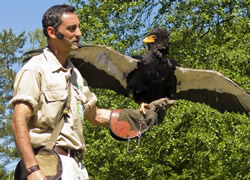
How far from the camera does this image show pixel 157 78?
857 centimetres

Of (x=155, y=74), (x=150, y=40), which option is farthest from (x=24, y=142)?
(x=150, y=40)

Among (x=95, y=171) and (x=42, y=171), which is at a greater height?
(x=42, y=171)

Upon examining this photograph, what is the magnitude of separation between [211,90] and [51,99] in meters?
5.68

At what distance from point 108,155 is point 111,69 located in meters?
7.33

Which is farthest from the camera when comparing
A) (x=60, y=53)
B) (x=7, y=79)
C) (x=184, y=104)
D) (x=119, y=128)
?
(x=7, y=79)

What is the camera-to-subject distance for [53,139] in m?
3.65

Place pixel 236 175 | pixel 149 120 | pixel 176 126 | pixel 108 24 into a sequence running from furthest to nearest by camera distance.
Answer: pixel 108 24, pixel 176 126, pixel 236 175, pixel 149 120

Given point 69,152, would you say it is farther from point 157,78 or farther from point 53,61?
point 157,78

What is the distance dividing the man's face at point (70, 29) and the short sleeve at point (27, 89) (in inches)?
14.7

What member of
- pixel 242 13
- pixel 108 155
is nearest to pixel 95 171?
pixel 108 155

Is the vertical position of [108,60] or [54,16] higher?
[54,16]

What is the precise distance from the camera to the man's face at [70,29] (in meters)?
3.87

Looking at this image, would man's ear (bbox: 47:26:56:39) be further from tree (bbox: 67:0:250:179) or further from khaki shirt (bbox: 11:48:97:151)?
tree (bbox: 67:0:250:179)

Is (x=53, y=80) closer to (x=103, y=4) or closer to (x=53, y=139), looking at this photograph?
(x=53, y=139)
